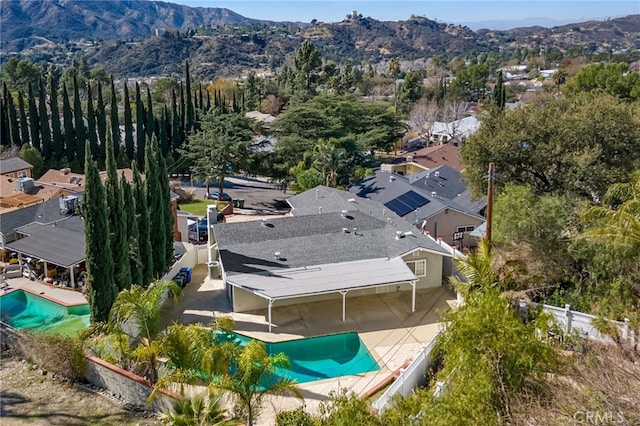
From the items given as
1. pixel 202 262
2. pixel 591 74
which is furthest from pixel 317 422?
pixel 591 74

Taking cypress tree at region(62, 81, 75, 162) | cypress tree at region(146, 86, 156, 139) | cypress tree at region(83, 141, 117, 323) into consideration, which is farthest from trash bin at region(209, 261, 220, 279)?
cypress tree at region(62, 81, 75, 162)

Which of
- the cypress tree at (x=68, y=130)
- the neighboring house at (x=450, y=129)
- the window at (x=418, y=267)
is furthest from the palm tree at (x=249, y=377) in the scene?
the neighboring house at (x=450, y=129)

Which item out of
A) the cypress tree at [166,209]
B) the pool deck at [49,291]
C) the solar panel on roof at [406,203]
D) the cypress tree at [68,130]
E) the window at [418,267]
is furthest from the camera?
the cypress tree at [68,130]

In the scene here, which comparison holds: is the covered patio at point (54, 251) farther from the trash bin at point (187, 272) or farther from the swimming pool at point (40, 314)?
the trash bin at point (187, 272)

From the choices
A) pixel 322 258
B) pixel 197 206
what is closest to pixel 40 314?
pixel 322 258

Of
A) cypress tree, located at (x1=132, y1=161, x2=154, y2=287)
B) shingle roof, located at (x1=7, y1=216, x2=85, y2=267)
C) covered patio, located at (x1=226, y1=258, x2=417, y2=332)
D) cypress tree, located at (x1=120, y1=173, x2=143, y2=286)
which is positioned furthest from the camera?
Result: shingle roof, located at (x1=7, y1=216, x2=85, y2=267)

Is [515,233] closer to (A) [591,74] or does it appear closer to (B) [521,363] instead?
(B) [521,363]

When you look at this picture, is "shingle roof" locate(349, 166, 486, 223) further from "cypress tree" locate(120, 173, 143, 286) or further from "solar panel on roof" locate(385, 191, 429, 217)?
"cypress tree" locate(120, 173, 143, 286)

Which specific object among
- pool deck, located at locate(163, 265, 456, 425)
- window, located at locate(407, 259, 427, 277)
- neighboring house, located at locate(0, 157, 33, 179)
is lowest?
pool deck, located at locate(163, 265, 456, 425)

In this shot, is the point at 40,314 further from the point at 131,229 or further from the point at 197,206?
the point at 197,206
